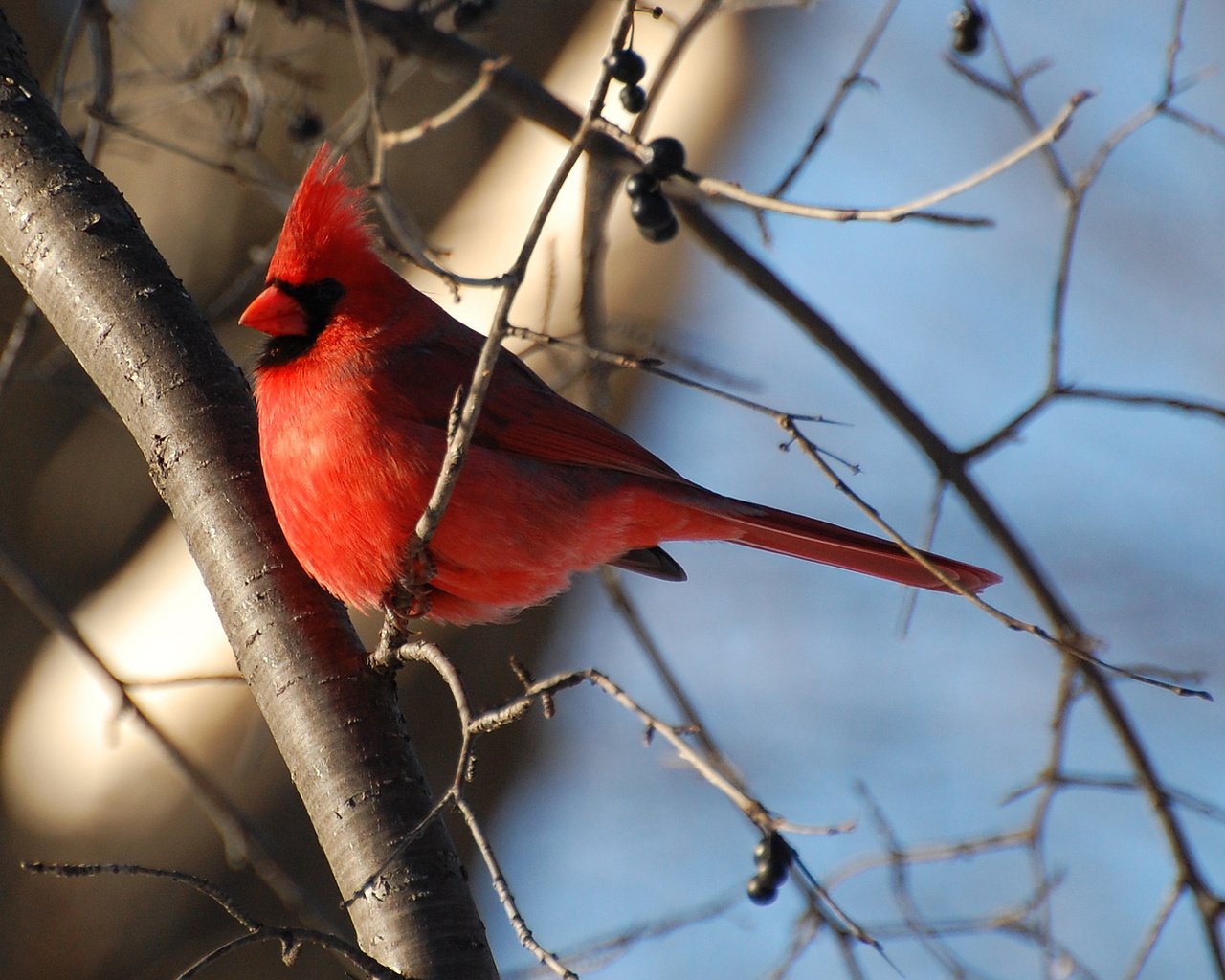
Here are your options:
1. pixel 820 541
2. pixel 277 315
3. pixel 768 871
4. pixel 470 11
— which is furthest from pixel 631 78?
pixel 768 871

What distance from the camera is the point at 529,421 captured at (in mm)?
2861

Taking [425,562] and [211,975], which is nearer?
[425,562]

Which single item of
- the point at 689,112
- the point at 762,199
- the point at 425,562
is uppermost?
the point at 689,112

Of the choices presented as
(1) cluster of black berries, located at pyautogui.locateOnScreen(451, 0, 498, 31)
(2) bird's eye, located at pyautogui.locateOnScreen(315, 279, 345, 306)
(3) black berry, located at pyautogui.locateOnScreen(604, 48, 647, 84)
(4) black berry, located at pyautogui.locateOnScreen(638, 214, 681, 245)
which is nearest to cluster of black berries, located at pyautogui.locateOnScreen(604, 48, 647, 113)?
(3) black berry, located at pyautogui.locateOnScreen(604, 48, 647, 84)

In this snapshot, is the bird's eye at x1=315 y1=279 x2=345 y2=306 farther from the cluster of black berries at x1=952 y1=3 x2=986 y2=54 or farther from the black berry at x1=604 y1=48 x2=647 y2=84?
the cluster of black berries at x1=952 y1=3 x2=986 y2=54

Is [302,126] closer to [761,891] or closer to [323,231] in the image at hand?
[323,231]

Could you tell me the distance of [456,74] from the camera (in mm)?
3014

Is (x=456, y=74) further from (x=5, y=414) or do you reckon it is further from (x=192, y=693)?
(x=5, y=414)

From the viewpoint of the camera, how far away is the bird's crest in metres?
2.70

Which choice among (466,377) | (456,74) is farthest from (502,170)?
(466,377)

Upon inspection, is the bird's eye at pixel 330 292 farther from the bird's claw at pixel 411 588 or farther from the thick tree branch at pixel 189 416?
the bird's claw at pixel 411 588

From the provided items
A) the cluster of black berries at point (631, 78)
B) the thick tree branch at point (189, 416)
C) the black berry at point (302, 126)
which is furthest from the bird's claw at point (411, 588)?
the black berry at point (302, 126)

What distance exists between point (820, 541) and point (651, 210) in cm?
80

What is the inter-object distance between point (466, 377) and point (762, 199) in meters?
0.94
